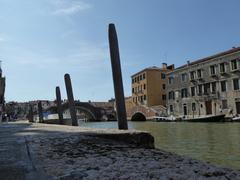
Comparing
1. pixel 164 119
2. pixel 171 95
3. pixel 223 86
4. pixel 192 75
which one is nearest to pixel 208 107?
pixel 223 86

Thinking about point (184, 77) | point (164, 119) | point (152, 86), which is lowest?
point (164, 119)

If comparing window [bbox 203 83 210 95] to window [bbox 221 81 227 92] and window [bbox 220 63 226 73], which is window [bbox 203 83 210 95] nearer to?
window [bbox 221 81 227 92]

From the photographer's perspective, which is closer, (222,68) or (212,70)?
(222,68)

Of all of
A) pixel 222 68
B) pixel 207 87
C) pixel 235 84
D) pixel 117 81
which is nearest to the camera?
pixel 117 81

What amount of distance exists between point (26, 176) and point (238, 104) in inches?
1772

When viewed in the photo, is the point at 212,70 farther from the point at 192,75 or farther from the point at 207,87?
the point at 192,75

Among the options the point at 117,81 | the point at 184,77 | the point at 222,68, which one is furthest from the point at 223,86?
the point at 117,81

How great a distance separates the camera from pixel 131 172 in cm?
414

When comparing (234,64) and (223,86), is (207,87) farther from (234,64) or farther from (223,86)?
(234,64)

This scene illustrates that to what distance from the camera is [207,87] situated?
172ft

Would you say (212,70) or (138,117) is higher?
(212,70)

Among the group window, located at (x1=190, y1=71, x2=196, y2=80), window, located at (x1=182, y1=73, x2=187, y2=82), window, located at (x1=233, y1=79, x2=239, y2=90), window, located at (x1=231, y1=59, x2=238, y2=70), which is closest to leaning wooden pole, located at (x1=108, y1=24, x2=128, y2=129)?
window, located at (x1=231, y1=59, x2=238, y2=70)

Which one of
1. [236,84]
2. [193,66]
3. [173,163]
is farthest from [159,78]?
[173,163]

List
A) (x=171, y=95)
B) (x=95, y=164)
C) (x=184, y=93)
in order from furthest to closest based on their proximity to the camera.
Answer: (x=171, y=95) < (x=184, y=93) < (x=95, y=164)
